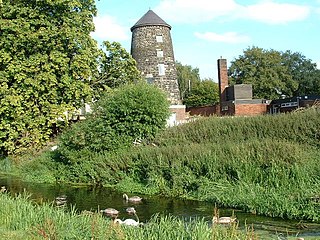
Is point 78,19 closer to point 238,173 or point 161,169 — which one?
point 161,169

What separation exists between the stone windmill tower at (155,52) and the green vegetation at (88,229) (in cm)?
3259

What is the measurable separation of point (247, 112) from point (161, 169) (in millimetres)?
32790

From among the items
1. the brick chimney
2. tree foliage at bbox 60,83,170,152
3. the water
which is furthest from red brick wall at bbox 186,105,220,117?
the water

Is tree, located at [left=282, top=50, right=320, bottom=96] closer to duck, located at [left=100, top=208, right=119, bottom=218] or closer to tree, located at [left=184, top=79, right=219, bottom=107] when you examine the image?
tree, located at [left=184, top=79, right=219, bottom=107]

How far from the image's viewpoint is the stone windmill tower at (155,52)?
4166 cm

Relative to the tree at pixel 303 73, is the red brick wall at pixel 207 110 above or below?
below

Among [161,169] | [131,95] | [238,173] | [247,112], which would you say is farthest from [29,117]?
[247,112]

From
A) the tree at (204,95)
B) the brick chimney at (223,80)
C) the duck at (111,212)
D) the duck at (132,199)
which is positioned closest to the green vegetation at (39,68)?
the duck at (132,199)

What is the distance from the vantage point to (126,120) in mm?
21453

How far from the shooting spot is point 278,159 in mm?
14742

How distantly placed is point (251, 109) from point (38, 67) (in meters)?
28.5

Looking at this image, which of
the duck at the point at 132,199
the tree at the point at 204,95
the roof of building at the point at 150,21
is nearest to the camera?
the duck at the point at 132,199

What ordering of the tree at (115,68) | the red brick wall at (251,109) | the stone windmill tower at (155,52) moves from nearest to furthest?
the tree at (115,68)
the stone windmill tower at (155,52)
the red brick wall at (251,109)

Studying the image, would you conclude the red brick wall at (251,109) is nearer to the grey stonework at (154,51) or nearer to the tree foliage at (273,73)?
the grey stonework at (154,51)
